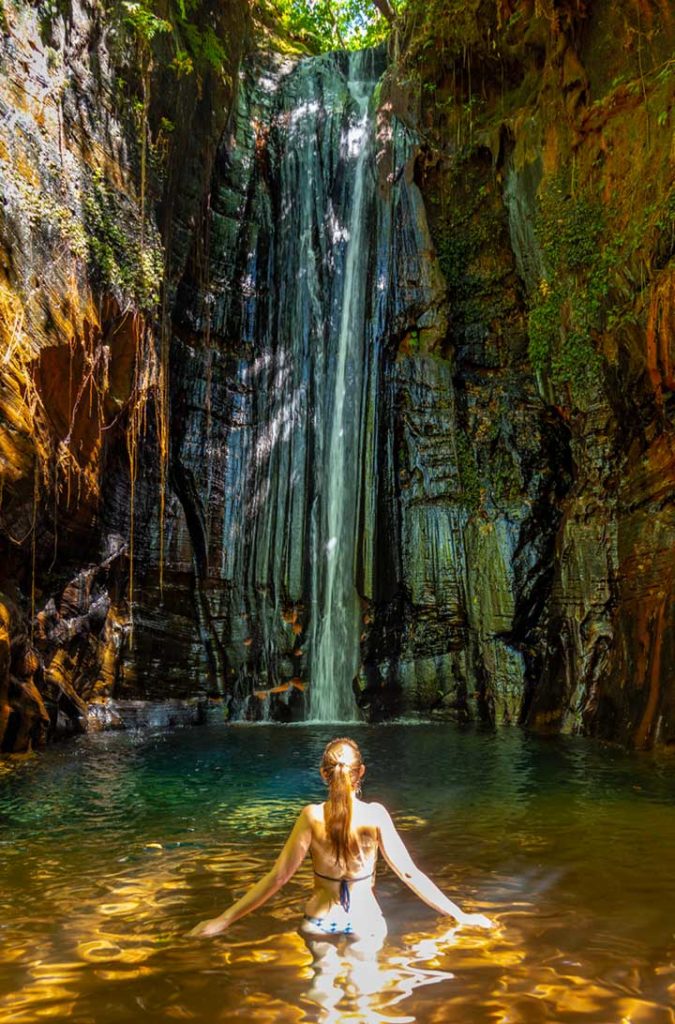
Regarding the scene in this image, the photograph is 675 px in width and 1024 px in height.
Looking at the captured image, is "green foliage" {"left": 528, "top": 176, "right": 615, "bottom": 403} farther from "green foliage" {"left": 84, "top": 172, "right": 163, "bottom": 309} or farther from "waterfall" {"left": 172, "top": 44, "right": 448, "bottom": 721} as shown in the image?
"green foliage" {"left": 84, "top": 172, "right": 163, "bottom": 309}

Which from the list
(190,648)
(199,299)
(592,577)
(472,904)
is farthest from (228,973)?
(199,299)

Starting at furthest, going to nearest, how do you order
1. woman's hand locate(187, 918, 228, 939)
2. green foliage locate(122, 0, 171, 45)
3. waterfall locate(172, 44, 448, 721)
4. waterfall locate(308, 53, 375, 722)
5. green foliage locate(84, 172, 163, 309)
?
waterfall locate(172, 44, 448, 721) < waterfall locate(308, 53, 375, 722) < green foliage locate(122, 0, 171, 45) < green foliage locate(84, 172, 163, 309) < woman's hand locate(187, 918, 228, 939)

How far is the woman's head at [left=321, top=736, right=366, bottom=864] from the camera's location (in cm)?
324

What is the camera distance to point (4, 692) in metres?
8.97

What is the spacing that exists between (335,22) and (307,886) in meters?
22.7

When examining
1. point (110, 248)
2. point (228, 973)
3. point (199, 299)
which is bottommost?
point (228, 973)

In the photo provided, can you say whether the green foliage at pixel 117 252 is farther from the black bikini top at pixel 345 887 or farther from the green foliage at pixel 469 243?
the black bikini top at pixel 345 887

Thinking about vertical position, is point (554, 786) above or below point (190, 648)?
below

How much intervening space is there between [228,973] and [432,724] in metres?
10.3

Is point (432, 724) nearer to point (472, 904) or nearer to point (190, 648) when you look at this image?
point (190, 648)

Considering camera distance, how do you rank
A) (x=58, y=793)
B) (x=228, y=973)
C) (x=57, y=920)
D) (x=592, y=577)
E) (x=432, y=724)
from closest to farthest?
(x=228, y=973)
(x=57, y=920)
(x=58, y=793)
(x=592, y=577)
(x=432, y=724)

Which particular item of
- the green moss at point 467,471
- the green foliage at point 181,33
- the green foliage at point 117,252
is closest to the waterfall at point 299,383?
the green moss at point 467,471

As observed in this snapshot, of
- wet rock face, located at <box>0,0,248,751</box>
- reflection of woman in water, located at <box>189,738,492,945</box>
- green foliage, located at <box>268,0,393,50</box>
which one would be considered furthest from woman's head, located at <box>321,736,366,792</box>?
green foliage, located at <box>268,0,393,50</box>

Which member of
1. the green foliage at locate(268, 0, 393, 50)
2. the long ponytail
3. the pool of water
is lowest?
the pool of water
